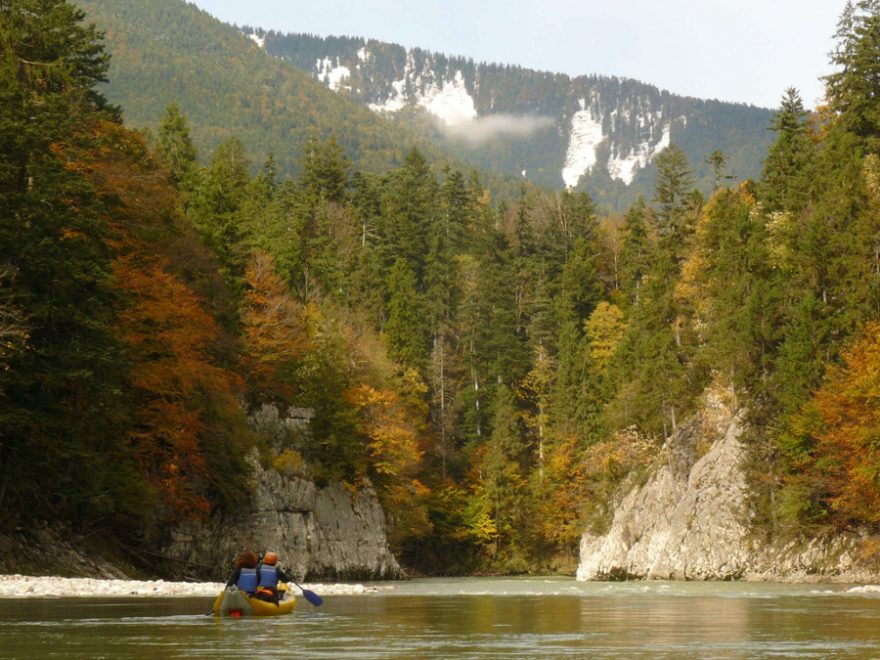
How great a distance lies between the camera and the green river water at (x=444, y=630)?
811 inches

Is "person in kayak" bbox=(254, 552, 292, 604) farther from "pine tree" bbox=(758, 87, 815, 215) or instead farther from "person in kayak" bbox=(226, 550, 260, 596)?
"pine tree" bbox=(758, 87, 815, 215)

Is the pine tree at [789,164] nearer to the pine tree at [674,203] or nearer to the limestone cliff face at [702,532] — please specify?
the pine tree at [674,203]

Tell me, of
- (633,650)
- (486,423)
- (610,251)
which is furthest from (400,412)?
(633,650)

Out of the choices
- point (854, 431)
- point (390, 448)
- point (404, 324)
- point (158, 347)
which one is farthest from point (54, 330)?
point (404, 324)

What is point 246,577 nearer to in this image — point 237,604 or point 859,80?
point 237,604

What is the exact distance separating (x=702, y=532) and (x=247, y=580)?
48.6 meters

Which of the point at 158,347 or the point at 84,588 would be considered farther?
the point at 158,347

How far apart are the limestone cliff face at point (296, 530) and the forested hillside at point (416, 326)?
1511 mm

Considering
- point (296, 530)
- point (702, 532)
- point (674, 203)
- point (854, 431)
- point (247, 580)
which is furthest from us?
point (674, 203)

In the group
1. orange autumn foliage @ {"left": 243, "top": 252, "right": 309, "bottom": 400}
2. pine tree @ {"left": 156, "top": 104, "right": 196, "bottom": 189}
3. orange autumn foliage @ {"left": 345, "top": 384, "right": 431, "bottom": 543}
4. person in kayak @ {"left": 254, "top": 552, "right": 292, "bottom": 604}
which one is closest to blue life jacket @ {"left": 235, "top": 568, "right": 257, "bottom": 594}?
person in kayak @ {"left": 254, "top": 552, "right": 292, "bottom": 604}

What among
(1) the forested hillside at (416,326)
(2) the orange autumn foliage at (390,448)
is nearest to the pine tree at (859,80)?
(1) the forested hillside at (416,326)

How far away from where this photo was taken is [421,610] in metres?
34.8

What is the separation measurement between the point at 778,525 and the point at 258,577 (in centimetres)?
4528

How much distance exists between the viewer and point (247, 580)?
29719 millimetres
